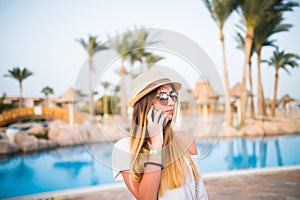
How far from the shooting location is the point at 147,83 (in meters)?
0.83

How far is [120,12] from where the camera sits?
877 cm

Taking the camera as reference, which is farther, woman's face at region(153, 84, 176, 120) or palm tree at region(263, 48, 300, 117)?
palm tree at region(263, 48, 300, 117)

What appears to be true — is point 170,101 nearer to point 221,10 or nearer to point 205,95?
point 205,95

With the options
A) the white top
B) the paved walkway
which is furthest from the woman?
the paved walkway

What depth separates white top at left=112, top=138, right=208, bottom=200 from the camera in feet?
2.83

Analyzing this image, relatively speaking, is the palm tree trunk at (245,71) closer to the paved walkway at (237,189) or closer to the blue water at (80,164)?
the blue water at (80,164)

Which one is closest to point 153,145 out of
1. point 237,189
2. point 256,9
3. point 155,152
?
point 155,152

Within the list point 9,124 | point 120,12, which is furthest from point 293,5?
point 9,124

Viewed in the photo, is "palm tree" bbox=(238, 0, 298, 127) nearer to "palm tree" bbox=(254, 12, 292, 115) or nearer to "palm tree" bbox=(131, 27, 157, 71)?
"palm tree" bbox=(254, 12, 292, 115)

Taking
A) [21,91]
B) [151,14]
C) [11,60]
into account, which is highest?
[151,14]

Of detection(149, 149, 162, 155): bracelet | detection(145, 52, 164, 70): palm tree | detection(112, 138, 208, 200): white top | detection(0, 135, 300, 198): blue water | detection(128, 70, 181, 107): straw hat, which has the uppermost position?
detection(145, 52, 164, 70): palm tree

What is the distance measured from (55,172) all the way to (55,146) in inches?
Answer: 49.1

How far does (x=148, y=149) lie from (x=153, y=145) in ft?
0.13

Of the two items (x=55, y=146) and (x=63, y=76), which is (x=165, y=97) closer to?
(x=55, y=146)
